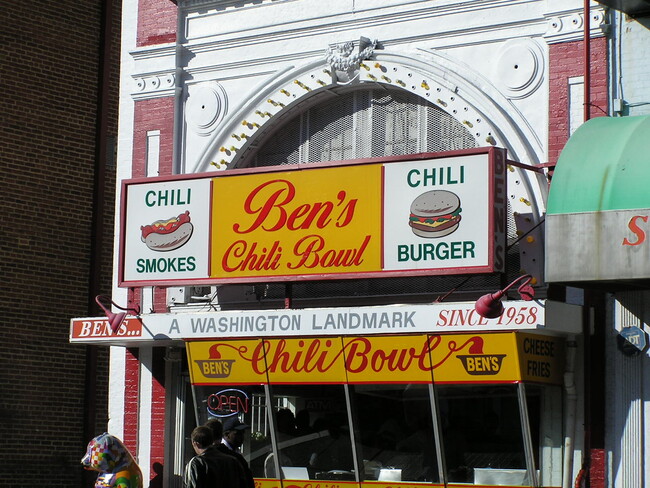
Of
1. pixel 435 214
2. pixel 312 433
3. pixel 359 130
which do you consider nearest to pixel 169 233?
pixel 359 130

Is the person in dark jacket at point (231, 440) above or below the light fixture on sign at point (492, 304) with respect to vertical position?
below

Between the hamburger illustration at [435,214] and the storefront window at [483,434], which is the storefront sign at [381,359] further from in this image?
the hamburger illustration at [435,214]

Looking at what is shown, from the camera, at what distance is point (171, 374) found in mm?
17703

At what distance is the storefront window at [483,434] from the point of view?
14516 millimetres

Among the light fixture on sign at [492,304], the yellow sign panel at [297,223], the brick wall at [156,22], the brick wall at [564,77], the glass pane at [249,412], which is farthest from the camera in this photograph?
the brick wall at [156,22]

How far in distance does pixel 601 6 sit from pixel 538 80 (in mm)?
1113

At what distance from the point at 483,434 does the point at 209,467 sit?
4.69 m

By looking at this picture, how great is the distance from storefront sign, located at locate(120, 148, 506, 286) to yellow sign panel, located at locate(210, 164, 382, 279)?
1 cm

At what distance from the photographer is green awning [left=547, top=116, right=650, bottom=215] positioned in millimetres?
13023

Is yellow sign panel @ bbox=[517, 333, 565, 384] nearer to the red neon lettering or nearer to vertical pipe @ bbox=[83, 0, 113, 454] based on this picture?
the red neon lettering

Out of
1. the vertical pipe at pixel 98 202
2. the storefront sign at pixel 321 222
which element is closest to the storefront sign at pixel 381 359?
the storefront sign at pixel 321 222

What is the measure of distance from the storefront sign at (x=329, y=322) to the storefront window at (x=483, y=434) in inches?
33.1

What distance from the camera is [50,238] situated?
22.0 metres

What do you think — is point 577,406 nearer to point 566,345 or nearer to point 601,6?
point 566,345
